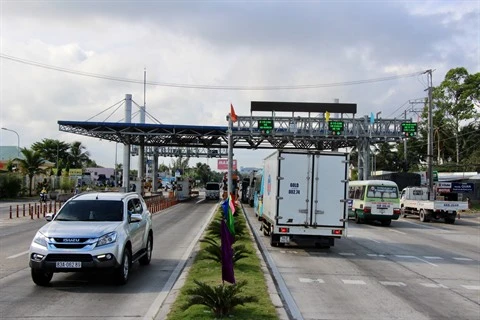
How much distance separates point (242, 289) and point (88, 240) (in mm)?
2937

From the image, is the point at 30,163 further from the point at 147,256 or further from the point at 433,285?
the point at 433,285

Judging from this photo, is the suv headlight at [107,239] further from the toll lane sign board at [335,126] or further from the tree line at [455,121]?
the tree line at [455,121]

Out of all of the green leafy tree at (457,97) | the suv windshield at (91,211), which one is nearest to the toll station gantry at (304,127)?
the green leafy tree at (457,97)

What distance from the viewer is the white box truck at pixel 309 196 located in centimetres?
1579

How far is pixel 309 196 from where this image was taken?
624 inches

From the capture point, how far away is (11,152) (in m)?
106

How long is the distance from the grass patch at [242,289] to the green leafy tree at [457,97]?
193 feet

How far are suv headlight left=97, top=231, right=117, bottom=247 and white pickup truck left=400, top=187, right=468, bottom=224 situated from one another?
25.9 m

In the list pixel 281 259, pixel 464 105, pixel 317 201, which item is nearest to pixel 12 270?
pixel 281 259

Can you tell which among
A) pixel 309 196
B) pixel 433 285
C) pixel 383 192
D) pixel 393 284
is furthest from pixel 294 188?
pixel 383 192

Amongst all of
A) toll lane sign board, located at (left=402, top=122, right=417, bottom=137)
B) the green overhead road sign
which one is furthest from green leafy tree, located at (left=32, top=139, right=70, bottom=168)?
toll lane sign board, located at (left=402, top=122, right=417, bottom=137)

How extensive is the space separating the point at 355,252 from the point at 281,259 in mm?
3288

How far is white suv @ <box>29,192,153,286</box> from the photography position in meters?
9.30

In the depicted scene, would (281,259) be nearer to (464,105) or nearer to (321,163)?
(321,163)
